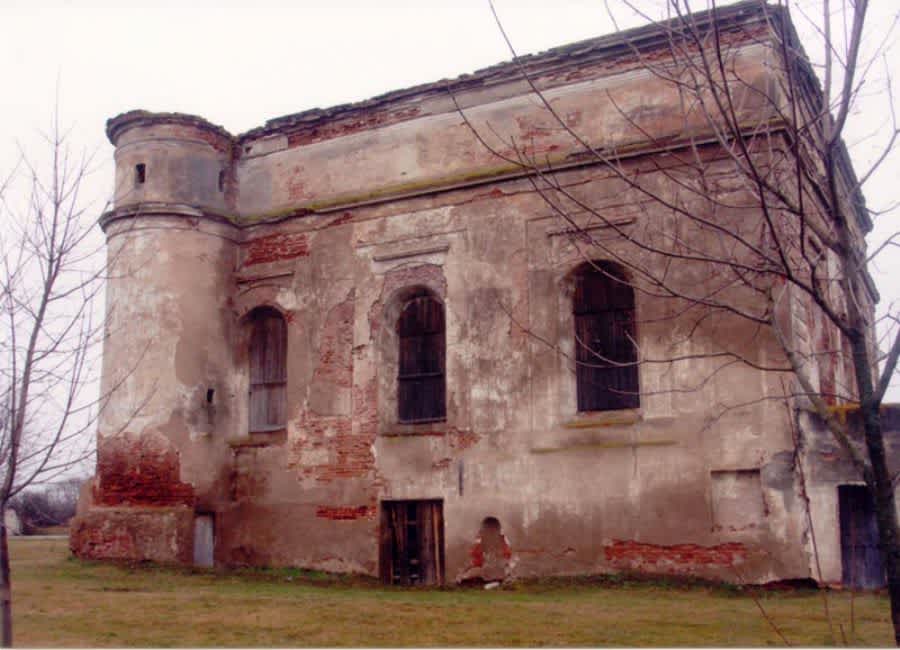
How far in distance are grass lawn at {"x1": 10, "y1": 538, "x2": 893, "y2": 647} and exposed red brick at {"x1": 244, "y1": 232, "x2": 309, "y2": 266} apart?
5.50m

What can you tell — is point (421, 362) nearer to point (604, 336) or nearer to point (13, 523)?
point (604, 336)

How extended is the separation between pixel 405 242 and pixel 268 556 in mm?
5491

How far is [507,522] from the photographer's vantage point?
1383 cm

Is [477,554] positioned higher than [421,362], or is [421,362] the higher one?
[421,362]

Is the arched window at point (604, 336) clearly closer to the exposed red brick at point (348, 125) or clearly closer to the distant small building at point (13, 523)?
the exposed red brick at point (348, 125)

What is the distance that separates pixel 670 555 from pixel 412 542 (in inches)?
158

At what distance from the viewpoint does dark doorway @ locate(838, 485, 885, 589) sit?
40.1 ft

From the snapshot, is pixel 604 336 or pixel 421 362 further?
pixel 421 362

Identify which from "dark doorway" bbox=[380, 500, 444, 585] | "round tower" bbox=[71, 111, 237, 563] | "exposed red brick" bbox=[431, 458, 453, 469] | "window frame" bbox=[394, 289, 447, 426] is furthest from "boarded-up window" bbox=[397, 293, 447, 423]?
"round tower" bbox=[71, 111, 237, 563]

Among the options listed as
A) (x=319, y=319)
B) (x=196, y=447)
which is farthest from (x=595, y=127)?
(x=196, y=447)

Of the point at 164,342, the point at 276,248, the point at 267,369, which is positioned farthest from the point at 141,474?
the point at 276,248

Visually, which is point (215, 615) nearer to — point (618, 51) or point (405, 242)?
point (405, 242)

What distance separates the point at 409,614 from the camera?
10383 millimetres

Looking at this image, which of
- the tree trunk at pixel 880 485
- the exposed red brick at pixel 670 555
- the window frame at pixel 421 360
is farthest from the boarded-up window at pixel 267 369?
the tree trunk at pixel 880 485
